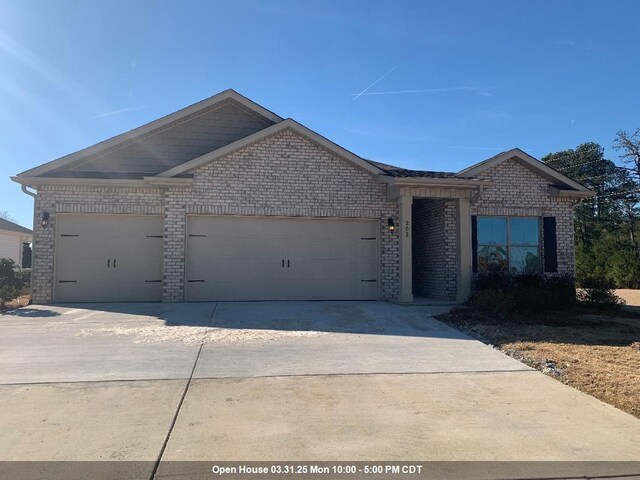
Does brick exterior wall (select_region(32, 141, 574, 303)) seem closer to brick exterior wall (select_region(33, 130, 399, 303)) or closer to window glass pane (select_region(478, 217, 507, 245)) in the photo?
brick exterior wall (select_region(33, 130, 399, 303))

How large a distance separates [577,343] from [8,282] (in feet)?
43.7

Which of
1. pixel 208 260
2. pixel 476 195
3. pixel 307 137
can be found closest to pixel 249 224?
pixel 208 260

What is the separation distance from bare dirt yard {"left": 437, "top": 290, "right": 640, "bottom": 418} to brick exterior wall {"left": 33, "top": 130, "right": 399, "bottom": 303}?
3.78m

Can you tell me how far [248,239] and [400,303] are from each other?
14.1ft

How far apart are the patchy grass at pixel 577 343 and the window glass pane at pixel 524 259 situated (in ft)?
7.05

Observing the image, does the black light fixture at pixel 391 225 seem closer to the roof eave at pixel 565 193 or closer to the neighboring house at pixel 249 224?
the neighboring house at pixel 249 224

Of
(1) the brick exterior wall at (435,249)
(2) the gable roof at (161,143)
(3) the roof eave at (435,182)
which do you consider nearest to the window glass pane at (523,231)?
(1) the brick exterior wall at (435,249)

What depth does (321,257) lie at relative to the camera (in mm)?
12570

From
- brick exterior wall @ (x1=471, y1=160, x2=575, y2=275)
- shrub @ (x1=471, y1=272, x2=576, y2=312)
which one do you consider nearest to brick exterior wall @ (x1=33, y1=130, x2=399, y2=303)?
shrub @ (x1=471, y1=272, x2=576, y2=312)

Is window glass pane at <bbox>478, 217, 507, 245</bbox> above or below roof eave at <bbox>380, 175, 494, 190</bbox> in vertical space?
below

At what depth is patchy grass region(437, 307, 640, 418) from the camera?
5.48 m

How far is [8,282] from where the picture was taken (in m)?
12.3

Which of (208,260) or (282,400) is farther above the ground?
(208,260)

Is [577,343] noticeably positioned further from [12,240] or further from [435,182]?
[12,240]
